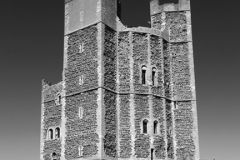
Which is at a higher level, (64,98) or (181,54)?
(181,54)

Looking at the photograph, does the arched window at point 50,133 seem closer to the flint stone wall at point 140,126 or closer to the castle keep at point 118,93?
the castle keep at point 118,93

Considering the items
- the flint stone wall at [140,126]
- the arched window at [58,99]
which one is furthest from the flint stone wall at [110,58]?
the arched window at [58,99]

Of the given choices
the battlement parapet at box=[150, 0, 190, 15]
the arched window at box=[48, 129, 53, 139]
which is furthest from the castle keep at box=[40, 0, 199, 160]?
the battlement parapet at box=[150, 0, 190, 15]

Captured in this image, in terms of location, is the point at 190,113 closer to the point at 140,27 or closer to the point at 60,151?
the point at 140,27

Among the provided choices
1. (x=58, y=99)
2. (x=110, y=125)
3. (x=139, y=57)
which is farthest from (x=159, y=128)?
(x=58, y=99)

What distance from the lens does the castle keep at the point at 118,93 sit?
28413 mm

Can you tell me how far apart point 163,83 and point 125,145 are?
549 centimetres

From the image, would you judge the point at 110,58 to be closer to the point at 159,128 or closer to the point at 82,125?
the point at 82,125

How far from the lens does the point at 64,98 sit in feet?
99.0

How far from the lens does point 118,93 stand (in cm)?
2964

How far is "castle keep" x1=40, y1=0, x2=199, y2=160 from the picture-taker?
1119 inches

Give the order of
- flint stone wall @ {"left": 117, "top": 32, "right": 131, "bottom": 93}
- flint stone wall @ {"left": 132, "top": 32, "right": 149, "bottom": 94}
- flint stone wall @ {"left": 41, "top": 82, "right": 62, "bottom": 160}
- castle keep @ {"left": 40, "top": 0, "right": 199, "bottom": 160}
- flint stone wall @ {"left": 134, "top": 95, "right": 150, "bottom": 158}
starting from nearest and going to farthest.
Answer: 1. castle keep @ {"left": 40, "top": 0, "right": 199, "bottom": 160}
2. flint stone wall @ {"left": 134, "top": 95, "right": 150, "bottom": 158}
3. flint stone wall @ {"left": 117, "top": 32, "right": 131, "bottom": 93}
4. flint stone wall @ {"left": 132, "top": 32, "right": 149, "bottom": 94}
5. flint stone wall @ {"left": 41, "top": 82, "right": 62, "bottom": 160}

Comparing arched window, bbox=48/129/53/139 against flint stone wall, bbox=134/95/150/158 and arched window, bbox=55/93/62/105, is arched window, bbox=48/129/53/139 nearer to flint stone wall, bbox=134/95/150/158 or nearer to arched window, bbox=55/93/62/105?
arched window, bbox=55/93/62/105

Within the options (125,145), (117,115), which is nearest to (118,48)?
(117,115)
